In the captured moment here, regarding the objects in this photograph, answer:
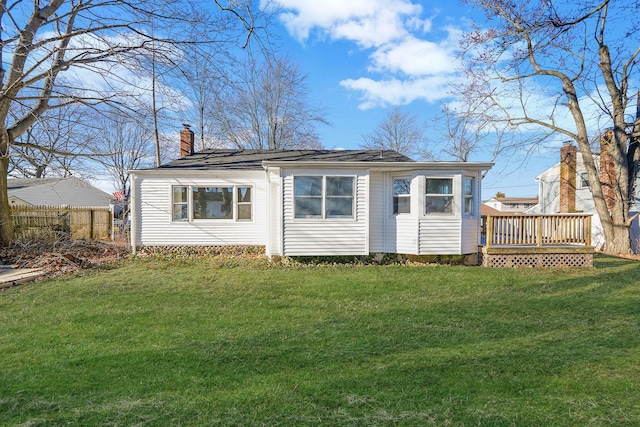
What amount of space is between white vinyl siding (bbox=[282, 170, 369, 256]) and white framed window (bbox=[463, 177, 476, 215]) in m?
2.87

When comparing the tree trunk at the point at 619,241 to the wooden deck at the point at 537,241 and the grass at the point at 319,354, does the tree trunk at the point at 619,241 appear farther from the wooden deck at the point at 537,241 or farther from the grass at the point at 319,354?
the grass at the point at 319,354

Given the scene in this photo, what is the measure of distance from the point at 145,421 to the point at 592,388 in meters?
3.85

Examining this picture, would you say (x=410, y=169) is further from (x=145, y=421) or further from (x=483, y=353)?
(x=145, y=421)

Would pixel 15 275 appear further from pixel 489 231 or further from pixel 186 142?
pixel 489 231

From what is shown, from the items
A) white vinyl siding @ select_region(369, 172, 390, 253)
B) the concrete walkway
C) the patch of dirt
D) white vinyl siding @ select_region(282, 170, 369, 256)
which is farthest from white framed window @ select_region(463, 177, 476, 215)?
the concrete walkway

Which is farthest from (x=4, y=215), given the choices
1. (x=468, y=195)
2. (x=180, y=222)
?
(x=468, y=195)

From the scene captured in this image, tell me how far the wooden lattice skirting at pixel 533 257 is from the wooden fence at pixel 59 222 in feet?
44.9

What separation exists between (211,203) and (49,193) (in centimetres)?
2603

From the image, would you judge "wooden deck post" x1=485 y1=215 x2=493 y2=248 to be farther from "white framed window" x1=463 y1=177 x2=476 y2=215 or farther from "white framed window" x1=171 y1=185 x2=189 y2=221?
"white framed window" x1=171 y1=185 x2=189 y2=221

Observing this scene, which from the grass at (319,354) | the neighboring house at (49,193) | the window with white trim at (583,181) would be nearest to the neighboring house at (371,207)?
the grass at (319,354)

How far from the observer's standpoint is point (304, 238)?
9.76 m

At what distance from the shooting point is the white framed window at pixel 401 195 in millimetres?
9859

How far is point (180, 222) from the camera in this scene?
11.5 metres

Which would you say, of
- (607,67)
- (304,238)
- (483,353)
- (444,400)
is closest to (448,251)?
(304,238)
